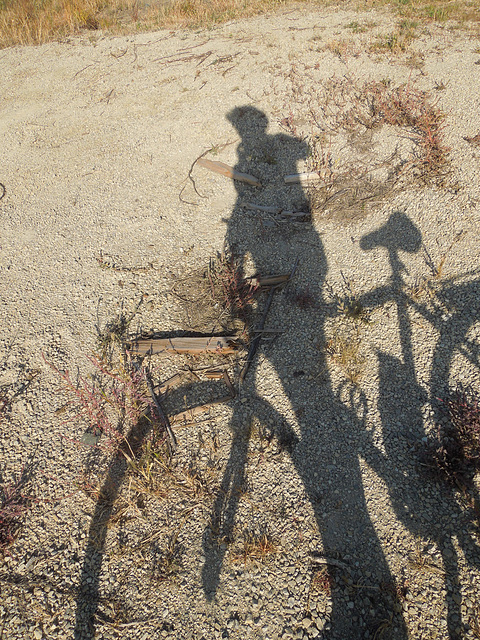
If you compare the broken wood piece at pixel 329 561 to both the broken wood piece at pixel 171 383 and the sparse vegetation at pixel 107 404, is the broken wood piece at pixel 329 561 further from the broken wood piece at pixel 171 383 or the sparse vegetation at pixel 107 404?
the broken wood piece at pixel 171 383

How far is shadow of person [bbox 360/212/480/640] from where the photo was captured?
115 inches

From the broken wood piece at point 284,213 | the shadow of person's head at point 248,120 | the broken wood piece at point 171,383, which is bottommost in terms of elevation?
the broken wood piece at point 171,383

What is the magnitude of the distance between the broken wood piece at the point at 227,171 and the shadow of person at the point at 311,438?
678 millimetres

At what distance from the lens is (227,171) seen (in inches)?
253

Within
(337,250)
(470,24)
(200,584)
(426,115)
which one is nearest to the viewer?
(200,584)

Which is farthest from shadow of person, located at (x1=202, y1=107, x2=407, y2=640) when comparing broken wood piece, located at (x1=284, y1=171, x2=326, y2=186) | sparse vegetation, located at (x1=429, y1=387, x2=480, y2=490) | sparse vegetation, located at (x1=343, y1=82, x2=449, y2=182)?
sparse vegetation, located at (x1=343, y1=82, x2=449, y2=182)

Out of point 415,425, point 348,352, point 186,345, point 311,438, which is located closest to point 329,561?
point 311,438

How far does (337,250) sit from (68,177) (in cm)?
495

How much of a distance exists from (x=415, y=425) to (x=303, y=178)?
3984 millimetres

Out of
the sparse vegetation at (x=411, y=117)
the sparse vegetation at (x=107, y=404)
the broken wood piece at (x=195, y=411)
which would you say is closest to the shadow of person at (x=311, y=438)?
the broken wood piece at (x=195, y=411)

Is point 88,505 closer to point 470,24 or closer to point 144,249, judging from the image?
point 144,249

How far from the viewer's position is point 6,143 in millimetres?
8148

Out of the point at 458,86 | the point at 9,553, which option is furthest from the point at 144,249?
the point at 458,86

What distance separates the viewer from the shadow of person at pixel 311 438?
2.81 meters
